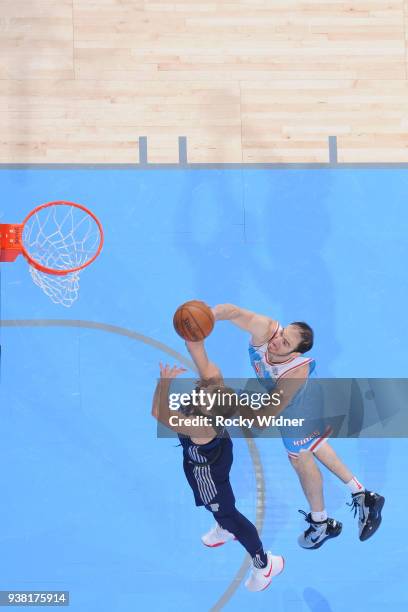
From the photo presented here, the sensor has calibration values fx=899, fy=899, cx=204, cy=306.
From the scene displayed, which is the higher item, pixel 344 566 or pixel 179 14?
pixel 179 14

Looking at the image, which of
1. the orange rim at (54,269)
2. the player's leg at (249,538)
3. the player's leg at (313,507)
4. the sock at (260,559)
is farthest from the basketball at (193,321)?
the sock at (260,559)

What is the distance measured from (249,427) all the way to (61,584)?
252 cm

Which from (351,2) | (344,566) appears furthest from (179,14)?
(344,566)

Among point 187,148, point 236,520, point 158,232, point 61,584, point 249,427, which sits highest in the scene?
point 187,148

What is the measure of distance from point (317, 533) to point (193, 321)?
9.22ft

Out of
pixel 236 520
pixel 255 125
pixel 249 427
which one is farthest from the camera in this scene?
pixel 255 125

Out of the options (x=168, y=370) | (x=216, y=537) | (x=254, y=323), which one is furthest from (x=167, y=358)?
(x=216, y=537)

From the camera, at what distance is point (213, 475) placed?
881 cm

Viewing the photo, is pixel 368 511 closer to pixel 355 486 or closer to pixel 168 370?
pixel 355 486

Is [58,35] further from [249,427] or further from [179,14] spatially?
[249,427]

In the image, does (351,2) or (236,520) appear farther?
(351,2)

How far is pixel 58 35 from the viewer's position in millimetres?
10273

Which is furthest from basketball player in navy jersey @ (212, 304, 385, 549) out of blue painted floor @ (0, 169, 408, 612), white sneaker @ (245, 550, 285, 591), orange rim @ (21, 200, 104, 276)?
orange rim @ (21, 200, 104, 276)

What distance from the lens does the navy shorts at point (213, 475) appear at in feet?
28.9
